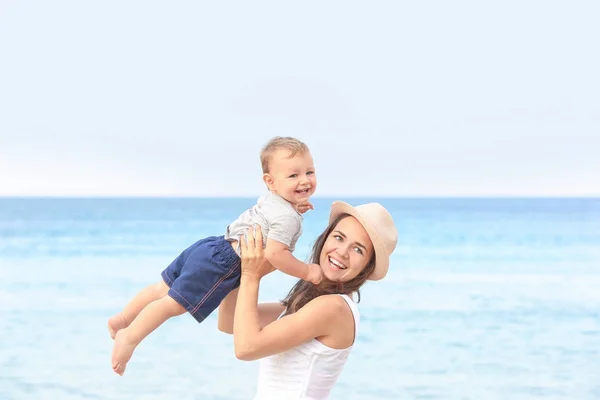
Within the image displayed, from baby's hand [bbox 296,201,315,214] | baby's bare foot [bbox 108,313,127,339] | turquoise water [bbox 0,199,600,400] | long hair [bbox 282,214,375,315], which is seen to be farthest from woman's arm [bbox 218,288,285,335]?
turquoise water [bbox 0,199,600,400]

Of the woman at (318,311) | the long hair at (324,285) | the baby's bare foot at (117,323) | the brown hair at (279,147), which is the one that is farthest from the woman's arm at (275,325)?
the baby's bare foot at (117,323)

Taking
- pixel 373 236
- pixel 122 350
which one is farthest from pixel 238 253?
pixel 122 350

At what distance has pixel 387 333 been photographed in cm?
1243

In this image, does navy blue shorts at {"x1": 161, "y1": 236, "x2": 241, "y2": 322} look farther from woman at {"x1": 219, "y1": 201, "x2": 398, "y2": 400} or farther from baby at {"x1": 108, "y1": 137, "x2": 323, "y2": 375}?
woman at {"x1": 219, "y1": 201, "x2": 398, "y2": 400}

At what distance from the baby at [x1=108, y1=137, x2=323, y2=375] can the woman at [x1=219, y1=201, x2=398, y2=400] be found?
0.26 feet

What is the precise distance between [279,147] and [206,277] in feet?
1.78

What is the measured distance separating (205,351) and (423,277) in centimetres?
915

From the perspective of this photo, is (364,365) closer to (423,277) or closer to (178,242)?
(423,277)

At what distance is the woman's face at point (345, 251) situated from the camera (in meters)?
3.24

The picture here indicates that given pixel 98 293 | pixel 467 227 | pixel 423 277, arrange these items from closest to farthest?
1. pixel 98 293
2. pixel 423 277
3. pixel 467 227

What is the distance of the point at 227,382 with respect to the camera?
384 inches

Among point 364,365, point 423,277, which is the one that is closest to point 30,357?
point 364,365

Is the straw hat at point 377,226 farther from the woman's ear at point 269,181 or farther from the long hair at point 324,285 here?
the woman's ear at point 269,181

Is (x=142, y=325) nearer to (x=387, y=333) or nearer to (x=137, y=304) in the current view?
(x=137, y=304)
